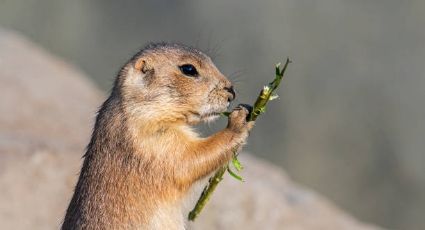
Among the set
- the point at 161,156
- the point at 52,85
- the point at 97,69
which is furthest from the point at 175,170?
the point at 97,69

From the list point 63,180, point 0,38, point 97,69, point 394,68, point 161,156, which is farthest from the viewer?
point 97,69

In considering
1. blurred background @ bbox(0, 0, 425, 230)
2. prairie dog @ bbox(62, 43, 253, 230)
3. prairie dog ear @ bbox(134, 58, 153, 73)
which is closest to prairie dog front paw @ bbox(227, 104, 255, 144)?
prairie dog @ bbox(62, 43, 253, 230)

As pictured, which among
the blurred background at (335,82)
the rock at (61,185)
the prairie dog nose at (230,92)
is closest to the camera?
the prairie dog nose at (230,92)

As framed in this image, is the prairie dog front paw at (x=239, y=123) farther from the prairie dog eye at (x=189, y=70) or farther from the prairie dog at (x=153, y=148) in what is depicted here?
the prairie dog eye at (x=189, y=70)

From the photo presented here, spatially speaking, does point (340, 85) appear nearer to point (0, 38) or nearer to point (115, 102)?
point (0, 38)

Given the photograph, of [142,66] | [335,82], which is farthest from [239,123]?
[335,82]

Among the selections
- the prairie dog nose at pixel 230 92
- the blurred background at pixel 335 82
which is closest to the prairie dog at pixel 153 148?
the prairie dog nose at pixel 230 92

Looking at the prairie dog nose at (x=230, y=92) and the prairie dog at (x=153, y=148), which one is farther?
the prairie dog nose at (x=230, y=92)
